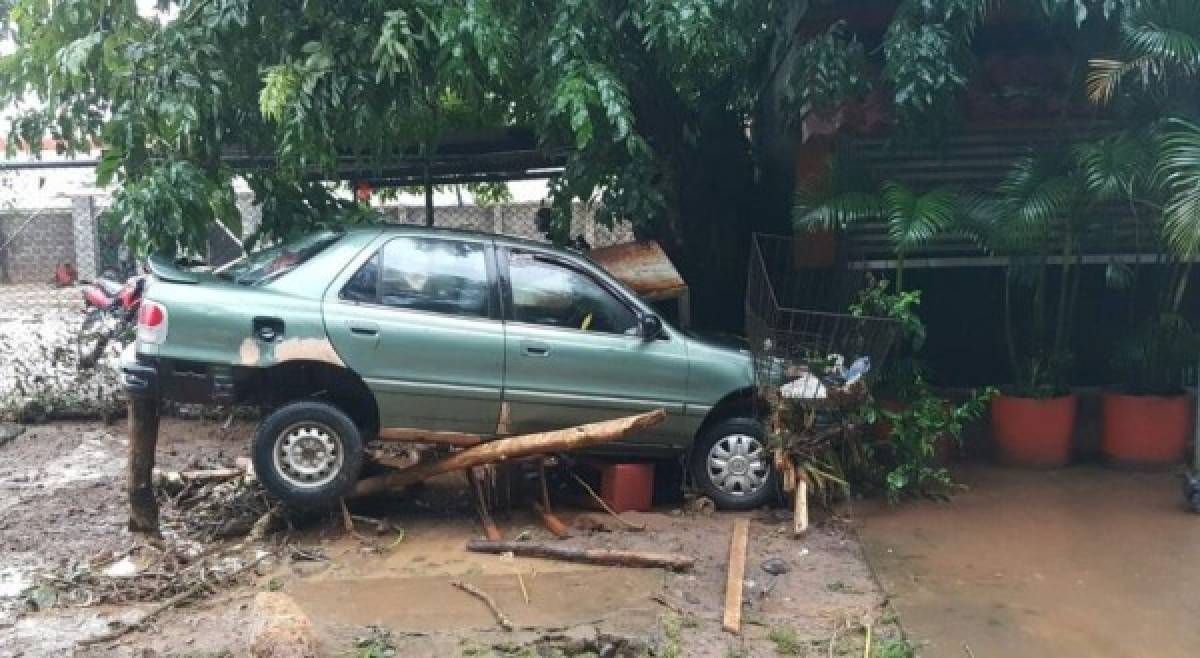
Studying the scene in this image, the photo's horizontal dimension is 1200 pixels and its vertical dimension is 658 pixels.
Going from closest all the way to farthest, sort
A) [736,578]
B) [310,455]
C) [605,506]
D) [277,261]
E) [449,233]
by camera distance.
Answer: [736,578], [310,455], [277,261], [449,233], [605,506]

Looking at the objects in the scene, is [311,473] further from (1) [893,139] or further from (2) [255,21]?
(1) [893,139]

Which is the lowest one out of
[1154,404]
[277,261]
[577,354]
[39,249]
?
[1154,404]

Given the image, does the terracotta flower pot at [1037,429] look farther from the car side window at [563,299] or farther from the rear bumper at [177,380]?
the rear bumper at [177,380]

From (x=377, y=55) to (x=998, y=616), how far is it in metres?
4.33

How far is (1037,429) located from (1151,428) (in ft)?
2.50

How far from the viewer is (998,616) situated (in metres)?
4.73

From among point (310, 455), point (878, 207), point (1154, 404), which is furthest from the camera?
point (1154, 404)

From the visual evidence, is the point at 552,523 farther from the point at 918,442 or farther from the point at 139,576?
the point at 918,442

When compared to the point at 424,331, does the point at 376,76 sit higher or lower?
higher

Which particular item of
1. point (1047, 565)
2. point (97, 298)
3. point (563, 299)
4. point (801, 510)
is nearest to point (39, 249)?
point (97, 298)

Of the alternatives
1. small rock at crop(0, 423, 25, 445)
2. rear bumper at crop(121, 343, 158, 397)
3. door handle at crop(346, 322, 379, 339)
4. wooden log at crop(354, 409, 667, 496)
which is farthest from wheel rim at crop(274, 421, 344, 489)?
small rock at crop(0, 423, 25, 445)

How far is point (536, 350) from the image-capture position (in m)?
5.97

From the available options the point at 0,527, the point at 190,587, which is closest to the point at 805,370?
the point at 190,587

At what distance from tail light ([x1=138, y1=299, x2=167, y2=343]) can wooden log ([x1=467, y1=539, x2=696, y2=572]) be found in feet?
6.70
